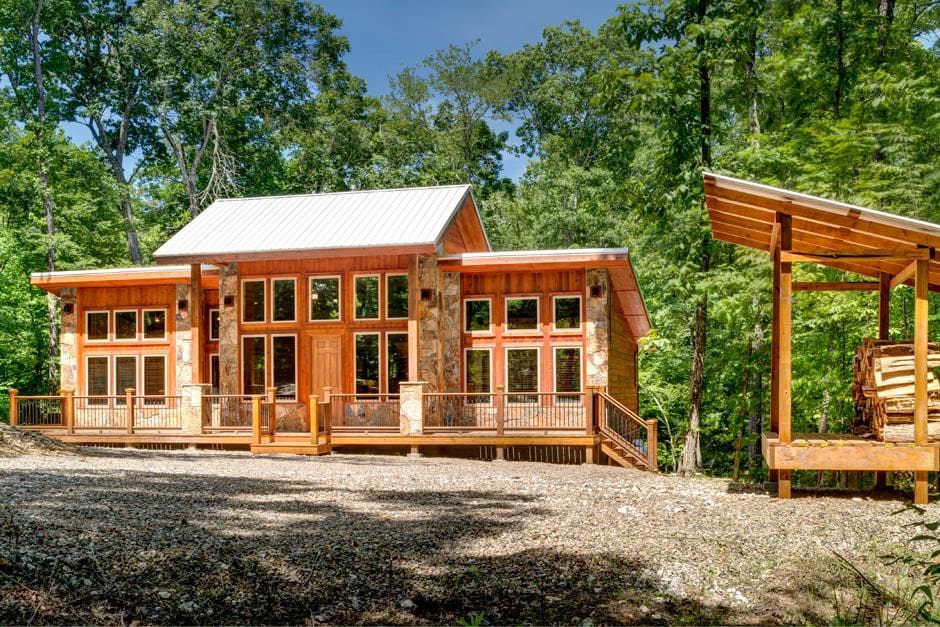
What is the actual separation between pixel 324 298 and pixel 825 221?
37.4 feet

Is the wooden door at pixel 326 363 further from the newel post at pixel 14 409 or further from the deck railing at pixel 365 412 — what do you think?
the newel post at pixel 14 409

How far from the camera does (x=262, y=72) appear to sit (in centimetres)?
3200

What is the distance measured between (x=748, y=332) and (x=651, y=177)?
12.4ft

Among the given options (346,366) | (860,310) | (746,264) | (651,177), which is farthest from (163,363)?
(860,310)

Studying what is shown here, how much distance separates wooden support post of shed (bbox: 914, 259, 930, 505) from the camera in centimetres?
795

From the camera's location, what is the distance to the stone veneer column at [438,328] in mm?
16172

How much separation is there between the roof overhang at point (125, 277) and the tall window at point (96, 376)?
1.83 m

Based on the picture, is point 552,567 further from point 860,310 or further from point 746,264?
point 746,264

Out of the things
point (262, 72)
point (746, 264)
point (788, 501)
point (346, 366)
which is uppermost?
point (262, 72)

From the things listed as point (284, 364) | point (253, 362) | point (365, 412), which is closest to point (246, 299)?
point (253, 362)

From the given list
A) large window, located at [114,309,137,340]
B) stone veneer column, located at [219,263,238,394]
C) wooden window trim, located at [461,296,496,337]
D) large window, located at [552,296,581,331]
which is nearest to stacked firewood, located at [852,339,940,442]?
large window, located at [552,296,581,331]

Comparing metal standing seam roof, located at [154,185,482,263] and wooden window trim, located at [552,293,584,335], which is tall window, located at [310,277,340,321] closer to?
metal standing seam roof, located at [154,185,482,263]

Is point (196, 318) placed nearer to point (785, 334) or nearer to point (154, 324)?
point (154, 324)

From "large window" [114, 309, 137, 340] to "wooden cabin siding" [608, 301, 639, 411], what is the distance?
11102 millimetres
